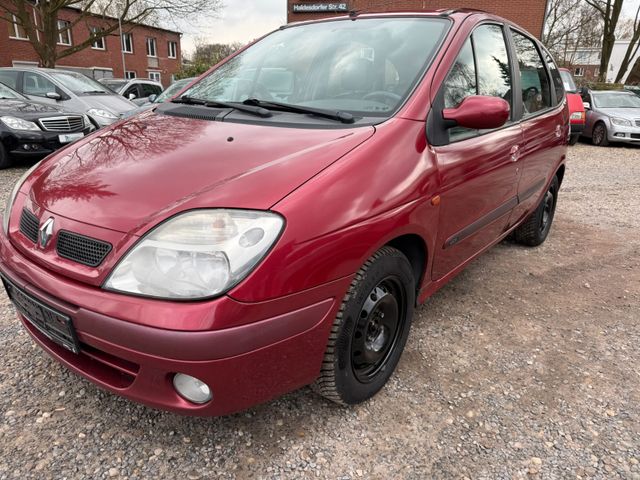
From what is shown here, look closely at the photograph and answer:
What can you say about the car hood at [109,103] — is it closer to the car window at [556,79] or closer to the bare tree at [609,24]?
the car window at [556,79]

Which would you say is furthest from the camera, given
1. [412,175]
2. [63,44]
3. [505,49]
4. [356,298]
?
[63,44]

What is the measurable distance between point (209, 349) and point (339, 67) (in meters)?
1.62

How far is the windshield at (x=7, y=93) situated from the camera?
7.14 meters

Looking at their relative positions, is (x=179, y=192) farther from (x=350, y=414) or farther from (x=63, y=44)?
(x=63, y=44)

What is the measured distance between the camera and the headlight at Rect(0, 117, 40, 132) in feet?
20.2

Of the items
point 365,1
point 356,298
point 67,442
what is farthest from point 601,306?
point 365,1

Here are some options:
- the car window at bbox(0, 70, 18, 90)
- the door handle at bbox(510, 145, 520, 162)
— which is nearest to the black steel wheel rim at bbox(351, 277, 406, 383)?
the door handle at bbox(510, 145, 520, 162)

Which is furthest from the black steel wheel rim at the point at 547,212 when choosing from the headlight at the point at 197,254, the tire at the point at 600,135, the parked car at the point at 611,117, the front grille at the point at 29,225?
the tire at the point at 600,135

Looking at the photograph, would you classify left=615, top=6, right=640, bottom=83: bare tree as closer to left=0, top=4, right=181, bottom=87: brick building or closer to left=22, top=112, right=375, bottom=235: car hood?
left=0, top=4, right=181, bottom=87: brick building

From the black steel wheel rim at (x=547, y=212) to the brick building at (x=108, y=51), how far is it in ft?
80.3

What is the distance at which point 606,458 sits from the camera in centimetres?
179

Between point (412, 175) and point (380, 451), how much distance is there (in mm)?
1069

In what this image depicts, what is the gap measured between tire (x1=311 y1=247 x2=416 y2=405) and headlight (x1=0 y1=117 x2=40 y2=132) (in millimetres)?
6135

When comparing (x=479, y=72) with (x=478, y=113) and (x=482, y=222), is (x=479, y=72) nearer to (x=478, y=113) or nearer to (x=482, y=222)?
(x=478, y=113)
